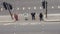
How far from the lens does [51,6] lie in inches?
2202

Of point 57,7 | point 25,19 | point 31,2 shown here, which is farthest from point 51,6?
point 25,19

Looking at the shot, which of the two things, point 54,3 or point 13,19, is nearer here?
point 13,19

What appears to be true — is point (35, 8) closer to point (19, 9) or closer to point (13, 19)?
point (19, 9)
